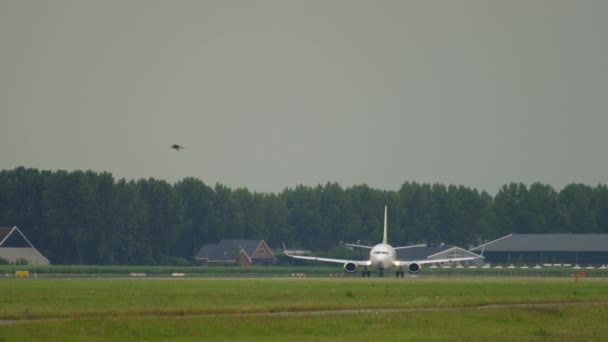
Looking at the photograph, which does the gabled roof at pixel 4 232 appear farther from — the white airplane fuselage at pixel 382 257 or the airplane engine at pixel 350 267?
the white airplane fuselage at pixel 382 257

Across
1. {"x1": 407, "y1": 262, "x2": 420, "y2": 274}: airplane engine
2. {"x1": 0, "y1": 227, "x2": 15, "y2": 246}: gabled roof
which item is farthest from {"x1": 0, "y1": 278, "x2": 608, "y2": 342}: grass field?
{"x1": 0, "y1": 227, "x2": 15, "y2": 246}: gabled roof

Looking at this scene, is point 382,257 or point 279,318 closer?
point 279,318

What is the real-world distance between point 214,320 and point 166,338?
461cm

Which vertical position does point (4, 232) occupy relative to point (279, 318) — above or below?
above

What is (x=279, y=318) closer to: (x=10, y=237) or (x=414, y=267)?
(x=414, y=267)

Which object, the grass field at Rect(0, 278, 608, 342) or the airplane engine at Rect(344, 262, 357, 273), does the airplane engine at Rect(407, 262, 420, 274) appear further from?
the grass field at Rect(0, 278, 608, 342)

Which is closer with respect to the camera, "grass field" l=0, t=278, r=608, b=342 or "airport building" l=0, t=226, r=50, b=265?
"grass field" l=0, t=278, r=608, b=342

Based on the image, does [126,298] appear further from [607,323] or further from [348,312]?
[607,323]

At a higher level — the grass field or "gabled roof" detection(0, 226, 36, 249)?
"gabled roof" detection(0, 226, 36, 249)

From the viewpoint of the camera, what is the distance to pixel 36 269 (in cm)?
16038

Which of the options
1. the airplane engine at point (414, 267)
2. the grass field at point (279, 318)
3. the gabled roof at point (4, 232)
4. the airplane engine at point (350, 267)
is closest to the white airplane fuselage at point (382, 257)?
the airplane engine at point (350, 267)

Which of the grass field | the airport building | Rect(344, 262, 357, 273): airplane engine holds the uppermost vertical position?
the airport building

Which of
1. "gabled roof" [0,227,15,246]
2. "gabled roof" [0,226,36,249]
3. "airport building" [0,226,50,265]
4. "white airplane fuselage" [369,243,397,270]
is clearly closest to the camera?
"white airplane fuselage" [369,243,397,270]

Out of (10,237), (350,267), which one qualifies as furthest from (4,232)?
(350,267)
